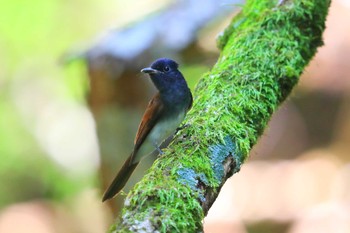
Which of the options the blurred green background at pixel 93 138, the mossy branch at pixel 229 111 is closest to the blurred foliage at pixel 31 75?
the blurred green background at pixel 93 138

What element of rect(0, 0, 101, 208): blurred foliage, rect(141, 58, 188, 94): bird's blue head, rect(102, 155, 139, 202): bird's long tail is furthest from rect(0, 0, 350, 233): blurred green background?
rect(102, 155, 139, 202): bird's long tail

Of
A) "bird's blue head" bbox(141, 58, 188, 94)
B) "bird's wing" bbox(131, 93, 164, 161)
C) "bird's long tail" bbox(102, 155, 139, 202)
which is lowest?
"bird's long tail" bbox(102, 155, 139, 202)

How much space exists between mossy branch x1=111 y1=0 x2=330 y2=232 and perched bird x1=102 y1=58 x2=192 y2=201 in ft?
0.31

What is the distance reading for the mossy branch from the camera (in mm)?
1866

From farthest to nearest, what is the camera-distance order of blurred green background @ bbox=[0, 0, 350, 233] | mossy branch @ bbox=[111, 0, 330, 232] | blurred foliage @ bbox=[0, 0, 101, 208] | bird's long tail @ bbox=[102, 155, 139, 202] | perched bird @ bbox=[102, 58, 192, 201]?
1. blurred foliage @ bbox=[0, 0, 101, 208]
2. blurred green background @ bbox=[0, 0, 350, 233]
3. perched bird @ bbox=[102, 58, 192, 201]
4. bird's long tail @ bbox=[102, 155, 139, 202]
5. mossy branch @ bbox=[111, 0, 330, 232]

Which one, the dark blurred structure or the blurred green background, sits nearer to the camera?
the dark blurred structure

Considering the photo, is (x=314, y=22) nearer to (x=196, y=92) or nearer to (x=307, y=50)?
(x=307, y=50)

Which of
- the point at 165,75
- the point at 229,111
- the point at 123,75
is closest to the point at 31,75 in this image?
the point at 123,75

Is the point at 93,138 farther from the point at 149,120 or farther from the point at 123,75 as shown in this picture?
the point at 149,120

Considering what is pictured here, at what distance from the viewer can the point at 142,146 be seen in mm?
3172

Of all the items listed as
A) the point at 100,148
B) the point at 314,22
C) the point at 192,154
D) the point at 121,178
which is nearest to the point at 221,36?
the point at 314,22

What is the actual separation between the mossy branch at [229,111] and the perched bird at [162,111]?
0.31 ft

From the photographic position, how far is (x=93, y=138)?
11.0 metres

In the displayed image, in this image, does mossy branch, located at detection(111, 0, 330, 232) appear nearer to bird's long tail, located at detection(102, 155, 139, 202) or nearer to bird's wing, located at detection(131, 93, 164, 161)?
bird's wing, located at detection(131, 93, 164, 161)
